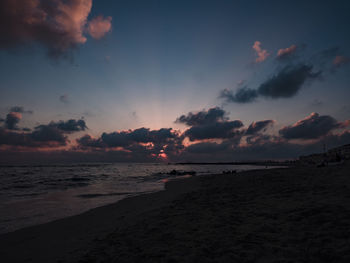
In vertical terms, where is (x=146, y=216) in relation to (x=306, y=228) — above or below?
below

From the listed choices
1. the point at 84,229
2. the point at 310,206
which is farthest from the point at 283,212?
the point at 84,229

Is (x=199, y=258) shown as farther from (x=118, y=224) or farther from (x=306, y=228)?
(x=118, y=224)

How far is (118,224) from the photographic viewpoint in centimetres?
794

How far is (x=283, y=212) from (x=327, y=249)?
2.86 meters

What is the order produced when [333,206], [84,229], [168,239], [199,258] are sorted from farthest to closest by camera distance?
1. [84,229]
2. [333,206]
3. [168,239]
4. [199,258]

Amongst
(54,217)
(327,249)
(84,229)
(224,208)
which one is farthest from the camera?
(54,217)

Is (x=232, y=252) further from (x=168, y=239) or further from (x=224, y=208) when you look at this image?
(x=224, y=208)

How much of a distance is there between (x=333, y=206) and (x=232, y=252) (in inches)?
177

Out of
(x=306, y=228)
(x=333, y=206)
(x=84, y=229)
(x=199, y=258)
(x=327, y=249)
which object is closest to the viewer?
(x=327, y=249)

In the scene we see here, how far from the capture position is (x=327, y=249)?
4035mm

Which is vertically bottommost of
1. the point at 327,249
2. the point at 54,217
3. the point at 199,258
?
the point at 54,217

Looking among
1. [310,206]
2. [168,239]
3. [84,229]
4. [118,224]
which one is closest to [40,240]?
[84,229]

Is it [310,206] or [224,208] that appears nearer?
[310,206]

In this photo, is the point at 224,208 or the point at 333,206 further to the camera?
the point at 224,208
